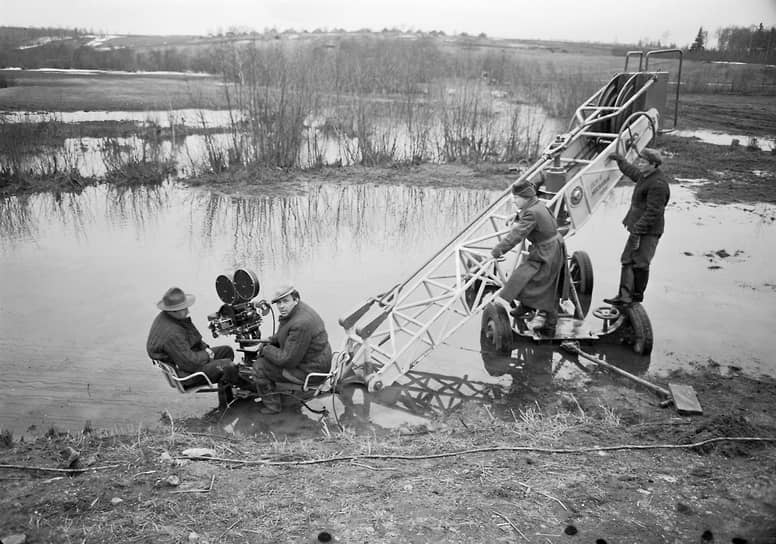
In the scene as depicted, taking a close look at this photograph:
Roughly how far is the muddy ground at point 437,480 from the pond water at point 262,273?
0.87m

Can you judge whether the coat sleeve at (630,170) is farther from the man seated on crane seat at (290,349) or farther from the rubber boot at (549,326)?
the man seated on crane seat at (290,349)

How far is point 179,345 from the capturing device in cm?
664

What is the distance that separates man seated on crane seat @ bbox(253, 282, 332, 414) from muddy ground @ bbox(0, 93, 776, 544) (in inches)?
24.9

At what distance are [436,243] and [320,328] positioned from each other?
6.46 metres

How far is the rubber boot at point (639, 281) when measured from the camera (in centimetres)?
837

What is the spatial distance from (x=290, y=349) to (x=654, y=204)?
206 inches

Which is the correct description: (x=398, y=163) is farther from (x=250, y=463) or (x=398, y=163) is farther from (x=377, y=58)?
(x=250, y=463)

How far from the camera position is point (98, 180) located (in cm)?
1781

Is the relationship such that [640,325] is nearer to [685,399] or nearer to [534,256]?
[685,399]

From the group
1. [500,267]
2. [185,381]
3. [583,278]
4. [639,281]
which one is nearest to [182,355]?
[185,381]

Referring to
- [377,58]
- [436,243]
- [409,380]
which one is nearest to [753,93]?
[377,58]

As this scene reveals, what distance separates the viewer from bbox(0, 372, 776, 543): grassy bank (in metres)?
4.31

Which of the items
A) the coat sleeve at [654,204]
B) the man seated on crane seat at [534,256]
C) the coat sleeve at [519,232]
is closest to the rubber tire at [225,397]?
the man seated on crane seat at [534,256]

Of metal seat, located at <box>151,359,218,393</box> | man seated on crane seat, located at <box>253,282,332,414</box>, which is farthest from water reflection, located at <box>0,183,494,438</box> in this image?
man seated on crane seat, located at <box>253,282,332,414</box>
